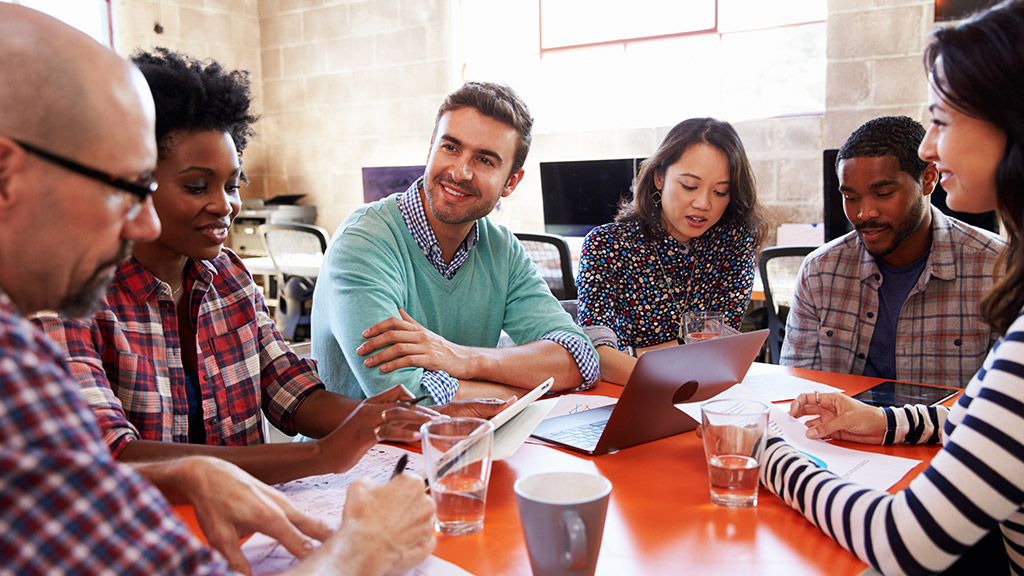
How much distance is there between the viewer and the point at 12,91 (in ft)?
2.13

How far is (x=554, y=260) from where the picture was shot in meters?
2.94

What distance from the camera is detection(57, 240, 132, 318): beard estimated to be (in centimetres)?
70

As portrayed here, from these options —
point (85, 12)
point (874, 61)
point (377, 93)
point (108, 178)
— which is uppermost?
point (85, 12)

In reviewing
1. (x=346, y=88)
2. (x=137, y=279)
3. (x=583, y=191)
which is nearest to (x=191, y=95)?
(x=137, y=279)

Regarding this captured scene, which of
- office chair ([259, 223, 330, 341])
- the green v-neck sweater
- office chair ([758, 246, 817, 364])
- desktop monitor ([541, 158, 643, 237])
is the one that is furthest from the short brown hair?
office chair ([259, 223, 330, 341])

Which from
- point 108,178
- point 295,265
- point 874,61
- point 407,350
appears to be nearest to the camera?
point 108,178

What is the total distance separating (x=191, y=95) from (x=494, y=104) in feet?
2.48

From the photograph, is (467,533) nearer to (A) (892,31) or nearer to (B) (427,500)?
(B) (427,500)

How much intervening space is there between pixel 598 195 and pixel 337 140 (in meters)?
2.72

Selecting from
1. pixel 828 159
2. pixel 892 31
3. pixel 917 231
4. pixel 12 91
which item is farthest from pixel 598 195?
pixel 12 91

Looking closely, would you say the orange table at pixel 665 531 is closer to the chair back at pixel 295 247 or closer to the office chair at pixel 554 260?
the office chair at pixel 554 260

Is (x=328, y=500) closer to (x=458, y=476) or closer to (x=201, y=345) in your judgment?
(x=458, y=476)

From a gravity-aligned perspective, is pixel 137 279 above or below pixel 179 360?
above

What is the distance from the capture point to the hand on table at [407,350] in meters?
1.45
